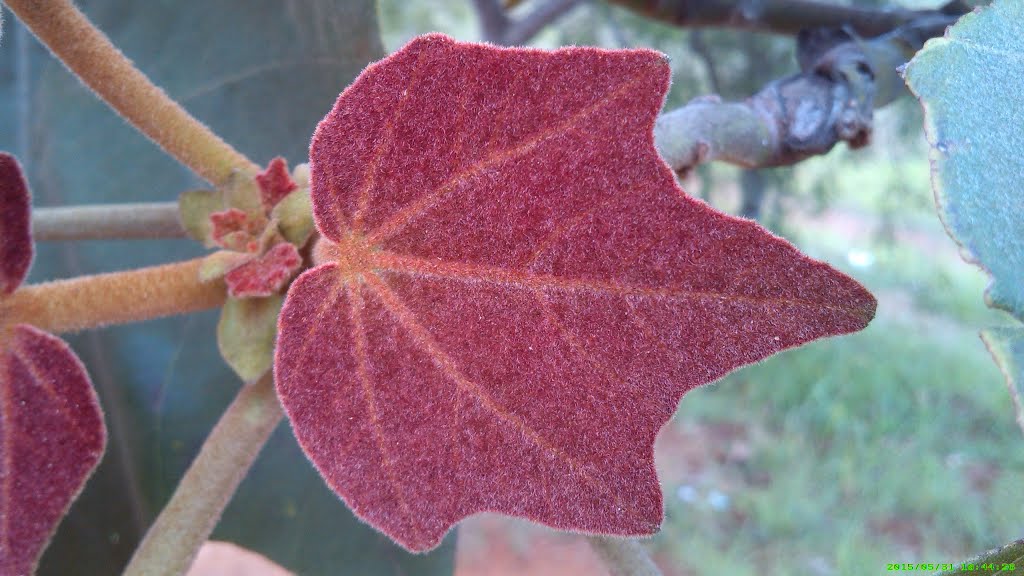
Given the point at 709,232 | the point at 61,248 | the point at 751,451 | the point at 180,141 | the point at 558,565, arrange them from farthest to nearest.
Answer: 1. the point at 751,451
2. the point at 558,565
3. the point at 61,248
4. the point at 180,141
5. the point at 709,232

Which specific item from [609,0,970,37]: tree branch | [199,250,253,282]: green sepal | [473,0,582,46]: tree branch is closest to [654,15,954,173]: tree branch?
[609,0,970,37]: tree branch

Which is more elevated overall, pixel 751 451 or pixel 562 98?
pixel 562 98

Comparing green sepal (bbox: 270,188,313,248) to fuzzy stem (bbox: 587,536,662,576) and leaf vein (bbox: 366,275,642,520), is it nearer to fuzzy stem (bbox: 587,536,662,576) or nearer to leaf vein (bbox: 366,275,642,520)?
leaf vein (bbox: 366,275,642,520)

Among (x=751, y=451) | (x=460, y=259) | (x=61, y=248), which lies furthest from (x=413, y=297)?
(x=751, y=451)

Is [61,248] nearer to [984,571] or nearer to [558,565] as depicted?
[984,571]

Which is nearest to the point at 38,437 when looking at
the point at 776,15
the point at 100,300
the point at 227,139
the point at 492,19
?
the point at 100,300

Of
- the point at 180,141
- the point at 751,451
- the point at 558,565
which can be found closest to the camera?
the point at 180,141
